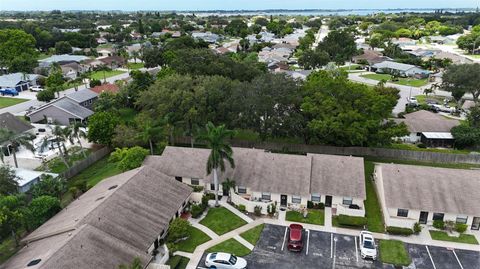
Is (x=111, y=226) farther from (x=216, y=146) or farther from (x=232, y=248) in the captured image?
(x=216, y=146)

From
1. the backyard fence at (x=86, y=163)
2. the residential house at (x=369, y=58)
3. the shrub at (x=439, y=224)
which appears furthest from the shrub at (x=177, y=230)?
the residential house at (x=369, y=58)

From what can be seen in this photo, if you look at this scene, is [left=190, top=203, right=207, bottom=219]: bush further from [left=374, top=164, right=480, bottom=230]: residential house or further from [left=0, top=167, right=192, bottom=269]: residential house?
[left=374, top=164, right=480, bottom=230]: residential house

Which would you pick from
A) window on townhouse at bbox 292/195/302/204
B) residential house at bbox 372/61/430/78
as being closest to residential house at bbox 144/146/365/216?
window on townhouse at bbox 292/195/302/204

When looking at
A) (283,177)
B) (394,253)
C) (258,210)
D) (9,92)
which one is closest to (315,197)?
(283,177)

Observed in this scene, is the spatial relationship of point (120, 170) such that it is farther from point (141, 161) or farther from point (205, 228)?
point (205, 228)

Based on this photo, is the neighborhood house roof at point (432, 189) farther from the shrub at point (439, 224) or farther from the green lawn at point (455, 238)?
the green lawn at point (455, 238)
